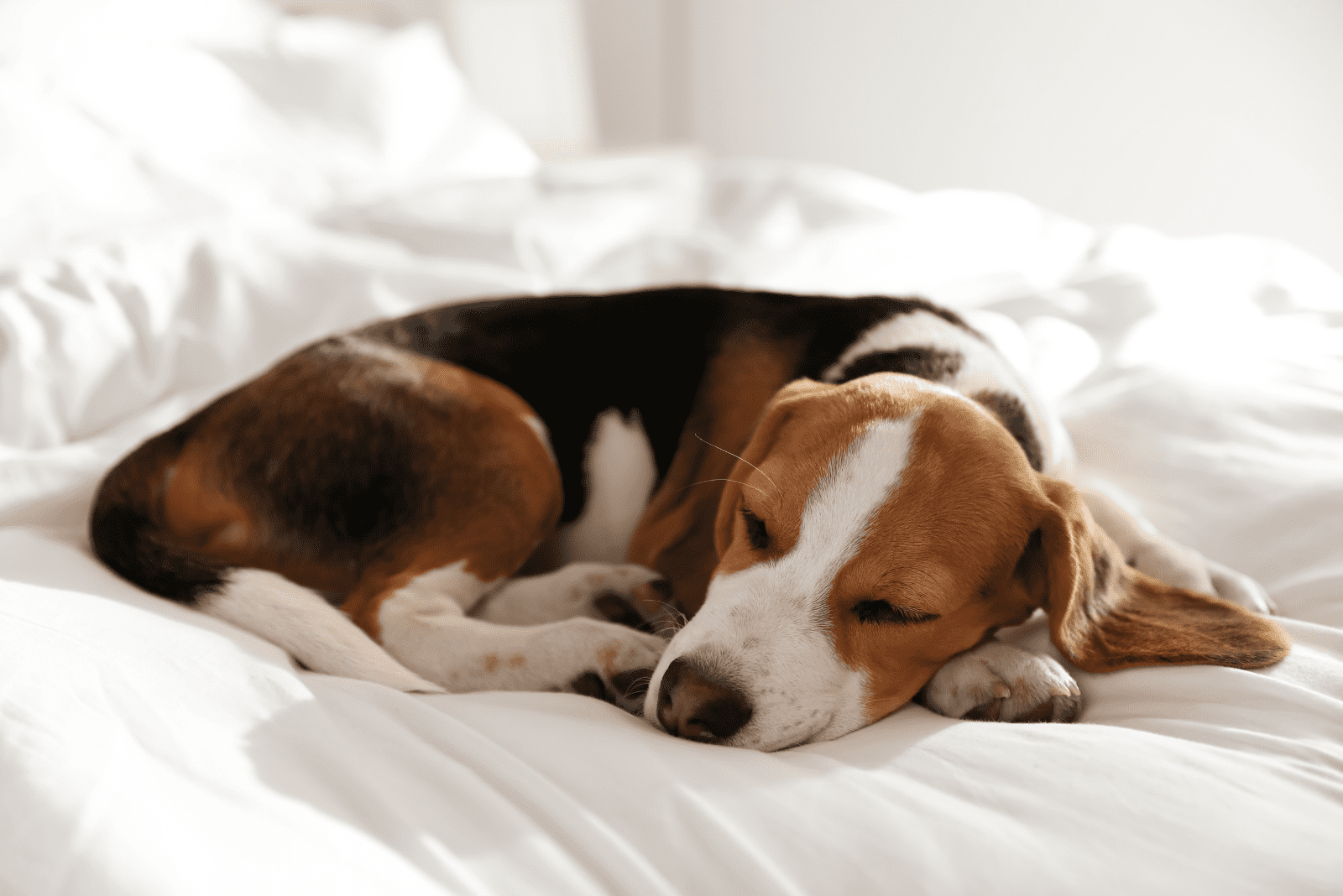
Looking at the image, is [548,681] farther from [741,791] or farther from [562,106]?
[562,106]

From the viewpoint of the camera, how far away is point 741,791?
3.45 ft

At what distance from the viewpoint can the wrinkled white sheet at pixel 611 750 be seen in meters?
0.92

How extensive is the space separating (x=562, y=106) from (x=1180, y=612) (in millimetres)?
5408

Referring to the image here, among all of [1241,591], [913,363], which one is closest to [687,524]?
[913,363]

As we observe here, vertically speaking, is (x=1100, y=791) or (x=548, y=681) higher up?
(x=1100, y=791)

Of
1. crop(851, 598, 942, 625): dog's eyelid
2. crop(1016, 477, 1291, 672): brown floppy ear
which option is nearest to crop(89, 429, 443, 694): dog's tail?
crop(851, 598, 942, 625): dog's eyelid

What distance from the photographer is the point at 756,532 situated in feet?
4.88

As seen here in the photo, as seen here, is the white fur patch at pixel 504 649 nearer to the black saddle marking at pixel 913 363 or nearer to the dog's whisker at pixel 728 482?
the dog's whisker at pixel 728 482

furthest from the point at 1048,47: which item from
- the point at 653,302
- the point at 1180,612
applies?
the point at 1180,612

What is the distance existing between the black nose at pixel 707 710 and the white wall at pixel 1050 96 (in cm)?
386

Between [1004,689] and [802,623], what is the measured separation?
12.6 inches

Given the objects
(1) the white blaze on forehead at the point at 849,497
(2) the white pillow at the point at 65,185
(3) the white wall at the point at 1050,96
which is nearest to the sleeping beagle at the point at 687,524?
(1) the white blaze on forehead at the point at 849,497

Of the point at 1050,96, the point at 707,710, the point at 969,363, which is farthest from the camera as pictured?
the point at 1050,96

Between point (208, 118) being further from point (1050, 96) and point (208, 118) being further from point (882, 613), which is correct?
point (1050, 96)
